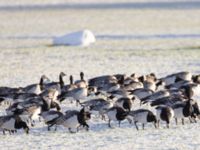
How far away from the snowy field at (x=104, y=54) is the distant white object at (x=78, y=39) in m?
0.40

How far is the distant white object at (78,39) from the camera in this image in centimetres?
3161

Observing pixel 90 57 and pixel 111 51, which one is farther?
pixel 111 51

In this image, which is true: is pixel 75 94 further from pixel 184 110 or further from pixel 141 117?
pixel 184 110

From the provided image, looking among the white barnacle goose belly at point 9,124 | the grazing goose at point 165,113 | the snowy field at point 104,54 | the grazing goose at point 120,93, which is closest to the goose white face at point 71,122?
the snowy field at point 104,54

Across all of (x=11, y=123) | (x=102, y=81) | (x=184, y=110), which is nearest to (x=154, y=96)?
(x=184, y=110)

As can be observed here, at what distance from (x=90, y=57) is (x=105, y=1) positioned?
5007cm

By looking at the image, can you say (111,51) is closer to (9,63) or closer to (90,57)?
(90,57)

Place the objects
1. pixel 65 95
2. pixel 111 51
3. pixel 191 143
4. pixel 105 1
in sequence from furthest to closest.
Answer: pixel 105 1 < pixel 111 51 < pixel 65 95 < pixel 191 143

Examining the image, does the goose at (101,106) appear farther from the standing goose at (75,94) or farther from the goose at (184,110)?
the standing goose at (75,94)

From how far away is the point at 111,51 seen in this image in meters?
29.2

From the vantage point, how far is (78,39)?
3175cm

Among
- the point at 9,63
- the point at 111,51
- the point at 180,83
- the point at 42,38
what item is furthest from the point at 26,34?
the point at 180,83

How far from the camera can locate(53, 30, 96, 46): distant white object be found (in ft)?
104

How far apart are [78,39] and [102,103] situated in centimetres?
1688
